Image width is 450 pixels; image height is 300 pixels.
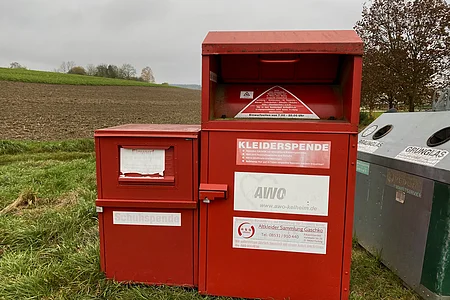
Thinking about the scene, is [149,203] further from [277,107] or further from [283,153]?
[277,107]

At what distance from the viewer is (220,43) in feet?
7.18

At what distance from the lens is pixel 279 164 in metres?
2.26

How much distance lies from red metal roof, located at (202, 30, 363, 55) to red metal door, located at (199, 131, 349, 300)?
0.56 meters

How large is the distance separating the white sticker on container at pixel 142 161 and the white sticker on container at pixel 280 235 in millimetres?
706

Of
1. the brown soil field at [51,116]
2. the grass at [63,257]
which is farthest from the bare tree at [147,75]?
the grass at [63,257]

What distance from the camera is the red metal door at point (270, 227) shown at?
2.24 m

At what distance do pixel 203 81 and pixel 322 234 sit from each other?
4.47 feet

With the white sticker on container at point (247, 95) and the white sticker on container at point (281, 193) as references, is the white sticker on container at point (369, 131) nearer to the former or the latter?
the white sticker on container at point (281, 193)

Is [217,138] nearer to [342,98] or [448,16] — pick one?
[342,98]

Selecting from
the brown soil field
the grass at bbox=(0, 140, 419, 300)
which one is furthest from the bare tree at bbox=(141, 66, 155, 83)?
→ the grass at bbox=(0, 140, 419, 300)

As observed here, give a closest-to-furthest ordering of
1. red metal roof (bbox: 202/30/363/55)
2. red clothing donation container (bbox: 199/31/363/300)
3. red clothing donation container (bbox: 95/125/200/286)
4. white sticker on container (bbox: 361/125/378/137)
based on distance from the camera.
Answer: red metal roof (bbox: 202/30/363/55) → red clothing donation container (bbox: 199/31/363/300) → red clothing donation container (bbox: 95/125/200/286) → white sticker on container (bbox: 361/125/378/137)

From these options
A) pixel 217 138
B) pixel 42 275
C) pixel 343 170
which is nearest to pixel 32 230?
pixel 42 275

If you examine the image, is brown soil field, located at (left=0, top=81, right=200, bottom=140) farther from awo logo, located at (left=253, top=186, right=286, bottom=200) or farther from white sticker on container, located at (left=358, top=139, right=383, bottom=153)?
awo logo, located at (left=253, top=186, right=286, bottom=200)

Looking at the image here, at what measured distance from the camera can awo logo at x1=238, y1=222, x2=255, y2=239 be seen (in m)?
2.36
